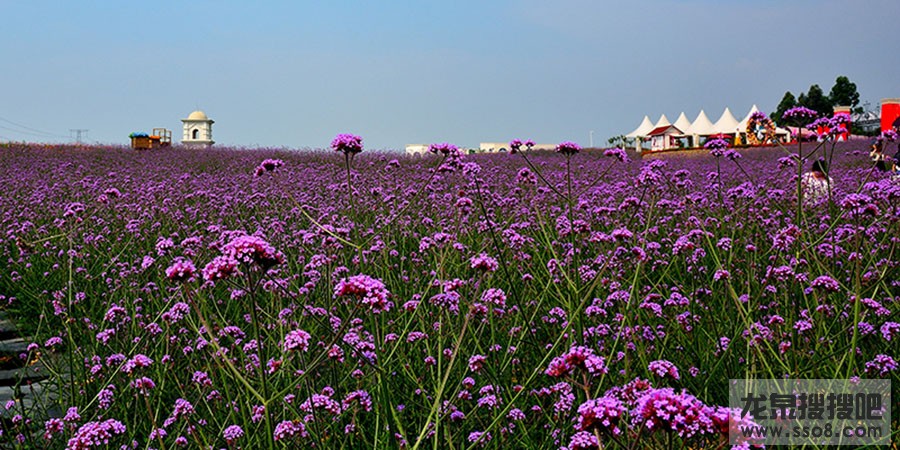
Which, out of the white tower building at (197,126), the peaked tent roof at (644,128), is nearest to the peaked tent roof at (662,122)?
the peaked tent roof at (644,128)

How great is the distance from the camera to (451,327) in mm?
2930

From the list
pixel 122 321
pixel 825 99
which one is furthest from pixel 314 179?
pixel 825 99

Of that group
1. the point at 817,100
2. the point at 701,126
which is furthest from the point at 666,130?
the point at 817,100

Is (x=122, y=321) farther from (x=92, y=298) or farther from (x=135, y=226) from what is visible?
(x=135, y=226)

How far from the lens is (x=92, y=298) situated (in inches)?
195

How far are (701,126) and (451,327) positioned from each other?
47.6 m

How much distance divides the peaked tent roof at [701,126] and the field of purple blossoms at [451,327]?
4180 centimetres

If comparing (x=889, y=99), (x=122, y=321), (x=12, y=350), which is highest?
(x=889, y=99)

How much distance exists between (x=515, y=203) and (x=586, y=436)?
4574 millimetres

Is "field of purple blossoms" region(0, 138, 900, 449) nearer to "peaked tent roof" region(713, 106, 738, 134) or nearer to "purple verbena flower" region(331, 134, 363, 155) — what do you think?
"purple verbena flower" region(331, 134, 363, 155)

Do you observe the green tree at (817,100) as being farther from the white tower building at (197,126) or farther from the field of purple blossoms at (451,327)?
the field of purple blossoms at (451,327)

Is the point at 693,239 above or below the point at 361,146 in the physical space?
below

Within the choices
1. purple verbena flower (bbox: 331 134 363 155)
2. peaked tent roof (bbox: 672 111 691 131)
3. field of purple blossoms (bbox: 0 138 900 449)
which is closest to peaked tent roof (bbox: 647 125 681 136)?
peaked tent roof (bbox: 672 111 691 131)

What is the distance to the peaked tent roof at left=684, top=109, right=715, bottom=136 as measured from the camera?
1829 inches
